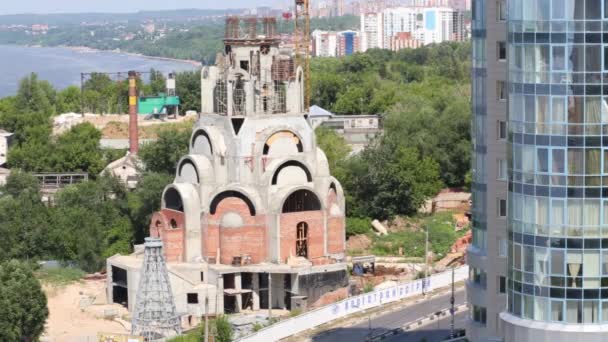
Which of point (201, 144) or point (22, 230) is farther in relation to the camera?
point (22, 230)

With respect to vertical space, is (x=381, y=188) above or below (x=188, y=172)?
below

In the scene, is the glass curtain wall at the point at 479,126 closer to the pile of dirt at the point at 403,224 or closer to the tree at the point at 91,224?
the tree at the point at 91,224

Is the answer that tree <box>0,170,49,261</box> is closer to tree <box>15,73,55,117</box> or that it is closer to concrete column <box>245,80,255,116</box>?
concrete column <box>245,80,255,116</box>

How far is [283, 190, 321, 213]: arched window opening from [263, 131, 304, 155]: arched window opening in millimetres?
1626

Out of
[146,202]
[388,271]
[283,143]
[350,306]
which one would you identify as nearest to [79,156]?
[146,202]

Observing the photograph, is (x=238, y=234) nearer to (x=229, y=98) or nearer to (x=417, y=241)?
(x=229, y=98)

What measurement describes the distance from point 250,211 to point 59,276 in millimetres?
9261

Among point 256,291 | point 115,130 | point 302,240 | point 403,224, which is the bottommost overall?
point 256,291

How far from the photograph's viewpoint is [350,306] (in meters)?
50.9

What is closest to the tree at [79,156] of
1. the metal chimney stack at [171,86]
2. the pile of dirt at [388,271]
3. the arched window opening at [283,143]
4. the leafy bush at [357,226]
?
the metal chimney stack at [171,86]

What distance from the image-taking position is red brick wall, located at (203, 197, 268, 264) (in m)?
54.3

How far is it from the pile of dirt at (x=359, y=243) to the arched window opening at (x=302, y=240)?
8.85 metres

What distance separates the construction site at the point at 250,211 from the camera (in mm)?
53838

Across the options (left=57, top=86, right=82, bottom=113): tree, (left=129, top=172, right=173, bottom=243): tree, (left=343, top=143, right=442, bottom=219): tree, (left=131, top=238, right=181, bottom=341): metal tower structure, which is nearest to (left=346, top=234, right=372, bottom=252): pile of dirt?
(left=343, top=143, right=442, bottom=219): tree
